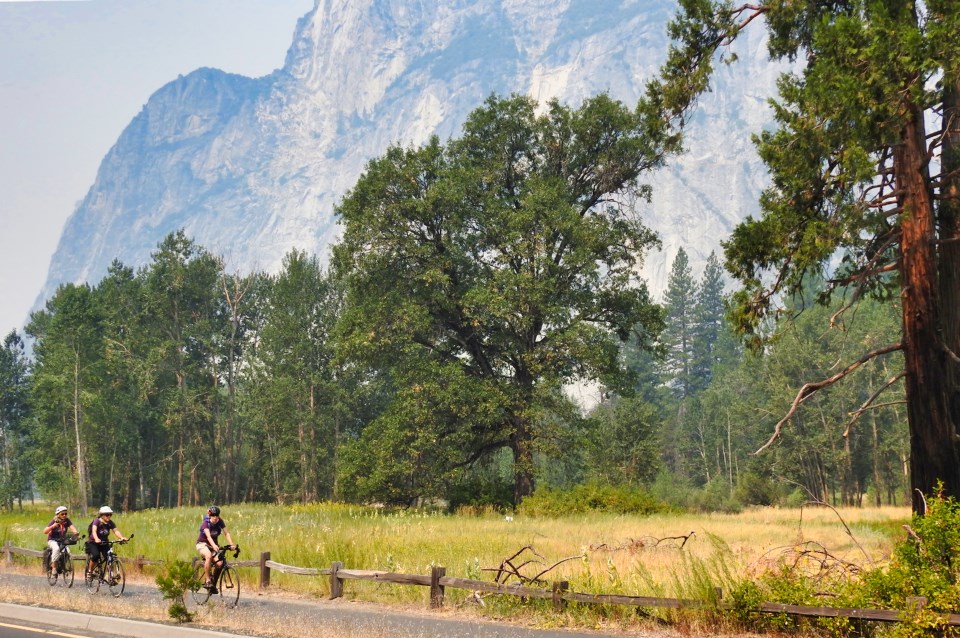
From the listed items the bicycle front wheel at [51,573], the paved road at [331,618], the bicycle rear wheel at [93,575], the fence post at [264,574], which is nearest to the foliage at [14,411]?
the bicycle front wheel at [51,573]

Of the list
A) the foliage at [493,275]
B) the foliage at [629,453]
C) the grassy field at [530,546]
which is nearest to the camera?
the grassy field at [530,546]

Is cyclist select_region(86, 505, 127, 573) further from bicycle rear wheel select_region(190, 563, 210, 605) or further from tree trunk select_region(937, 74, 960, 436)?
tree trunk select_region(937, 74, 960, 436)

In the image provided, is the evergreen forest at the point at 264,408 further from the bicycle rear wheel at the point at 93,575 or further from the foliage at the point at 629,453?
the bicycle rear wheel at the point at 93,575

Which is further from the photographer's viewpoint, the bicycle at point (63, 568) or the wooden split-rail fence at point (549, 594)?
the bicycle at point (63, 568)

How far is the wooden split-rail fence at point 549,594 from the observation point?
11008 mm

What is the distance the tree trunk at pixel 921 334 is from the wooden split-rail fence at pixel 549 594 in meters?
6.51

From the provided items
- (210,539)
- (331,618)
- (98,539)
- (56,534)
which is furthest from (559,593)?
(56,534)

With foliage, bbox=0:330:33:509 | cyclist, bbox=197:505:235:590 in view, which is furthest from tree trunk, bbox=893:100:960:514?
foliage, bbox=0:330:33:509

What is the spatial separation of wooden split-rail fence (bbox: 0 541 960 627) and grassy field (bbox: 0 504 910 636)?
35 cm

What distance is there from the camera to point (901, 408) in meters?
70.7

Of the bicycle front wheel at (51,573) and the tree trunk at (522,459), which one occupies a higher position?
the tree trunk at (522,459)

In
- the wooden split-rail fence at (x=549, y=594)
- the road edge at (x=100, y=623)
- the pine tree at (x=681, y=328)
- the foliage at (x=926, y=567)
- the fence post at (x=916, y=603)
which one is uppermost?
the pine tree at (x=681, y=328)

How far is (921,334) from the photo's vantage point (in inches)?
679

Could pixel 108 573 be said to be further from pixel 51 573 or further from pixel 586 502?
pixel 586 502
